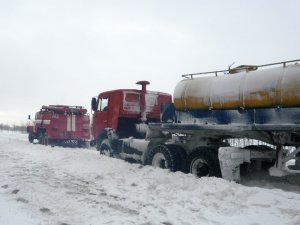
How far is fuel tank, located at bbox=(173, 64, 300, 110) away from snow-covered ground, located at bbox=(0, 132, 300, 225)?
7.38ft

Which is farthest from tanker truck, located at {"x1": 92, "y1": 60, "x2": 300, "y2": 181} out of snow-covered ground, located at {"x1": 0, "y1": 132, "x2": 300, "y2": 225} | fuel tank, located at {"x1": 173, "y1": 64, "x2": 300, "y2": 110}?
snow-covered ground, located at {"x1": 0, "y1": 132, "x2": 300, "y2": 225}

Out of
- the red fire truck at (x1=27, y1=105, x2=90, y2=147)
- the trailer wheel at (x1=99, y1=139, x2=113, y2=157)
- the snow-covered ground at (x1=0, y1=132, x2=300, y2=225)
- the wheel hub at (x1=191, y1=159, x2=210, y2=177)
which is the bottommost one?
the snow-covered ground at (x1=0, y1=132, x2=300, y2=225)

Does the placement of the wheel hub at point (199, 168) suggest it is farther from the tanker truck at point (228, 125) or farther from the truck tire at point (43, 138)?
the truck tire at point (43, 138)

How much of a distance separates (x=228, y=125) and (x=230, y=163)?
1.11 metres

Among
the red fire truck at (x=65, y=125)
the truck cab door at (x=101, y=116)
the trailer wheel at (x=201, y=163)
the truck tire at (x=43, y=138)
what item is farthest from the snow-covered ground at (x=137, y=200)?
the truck tire at (x=43, y=138)

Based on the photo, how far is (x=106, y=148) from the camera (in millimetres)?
15805

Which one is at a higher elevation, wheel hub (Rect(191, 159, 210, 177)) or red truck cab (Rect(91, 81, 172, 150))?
red truck cab (Rect(91, 81, 172, 150))

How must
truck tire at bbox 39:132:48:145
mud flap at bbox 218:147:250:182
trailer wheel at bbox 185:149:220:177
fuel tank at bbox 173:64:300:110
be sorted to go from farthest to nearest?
truck tire at bbox 39:132:48:145, trailer wheel at bbox 185:149:220:177, mud flap at bbox 218:147:250:182, fuel tank at bbox 173:64:300:110

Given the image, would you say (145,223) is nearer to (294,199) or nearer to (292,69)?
(294,199)

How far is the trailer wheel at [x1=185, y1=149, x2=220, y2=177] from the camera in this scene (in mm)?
10102

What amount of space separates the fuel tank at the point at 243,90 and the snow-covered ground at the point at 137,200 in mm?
2249

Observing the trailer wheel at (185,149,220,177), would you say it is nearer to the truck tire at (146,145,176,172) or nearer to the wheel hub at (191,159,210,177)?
the wheel hub at (191,159,210,177)

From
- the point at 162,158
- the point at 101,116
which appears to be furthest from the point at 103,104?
the point at 162,158

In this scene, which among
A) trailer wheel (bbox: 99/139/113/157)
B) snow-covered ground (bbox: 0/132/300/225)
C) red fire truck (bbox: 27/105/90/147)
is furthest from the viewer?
red fire truck (bbox: 27/105/90/147)
